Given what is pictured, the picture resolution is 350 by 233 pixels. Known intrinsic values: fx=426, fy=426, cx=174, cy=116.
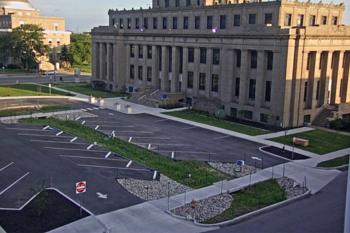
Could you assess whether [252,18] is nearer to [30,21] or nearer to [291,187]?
[291,187]

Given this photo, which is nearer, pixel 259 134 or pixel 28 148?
pixel 28 148

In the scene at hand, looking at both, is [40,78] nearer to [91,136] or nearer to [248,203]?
[91,136]

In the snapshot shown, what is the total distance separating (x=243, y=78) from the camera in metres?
56.3

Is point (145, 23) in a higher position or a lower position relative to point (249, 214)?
higher

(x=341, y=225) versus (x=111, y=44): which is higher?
(x=111, y=44)

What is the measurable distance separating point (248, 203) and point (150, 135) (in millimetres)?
20268

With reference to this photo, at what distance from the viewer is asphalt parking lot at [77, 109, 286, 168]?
38.9 meters

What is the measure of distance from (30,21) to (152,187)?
4271 inches

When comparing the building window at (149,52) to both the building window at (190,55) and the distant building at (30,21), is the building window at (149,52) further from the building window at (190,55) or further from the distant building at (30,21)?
the distant building at (30,21)

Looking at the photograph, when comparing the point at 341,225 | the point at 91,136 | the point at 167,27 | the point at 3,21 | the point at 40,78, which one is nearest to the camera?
the point at 341,225

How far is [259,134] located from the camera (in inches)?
1895

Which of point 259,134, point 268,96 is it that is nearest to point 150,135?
point 259,134

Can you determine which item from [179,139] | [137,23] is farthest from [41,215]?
[137,23]

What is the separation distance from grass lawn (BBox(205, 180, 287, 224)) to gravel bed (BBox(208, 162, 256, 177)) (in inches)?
96.1
